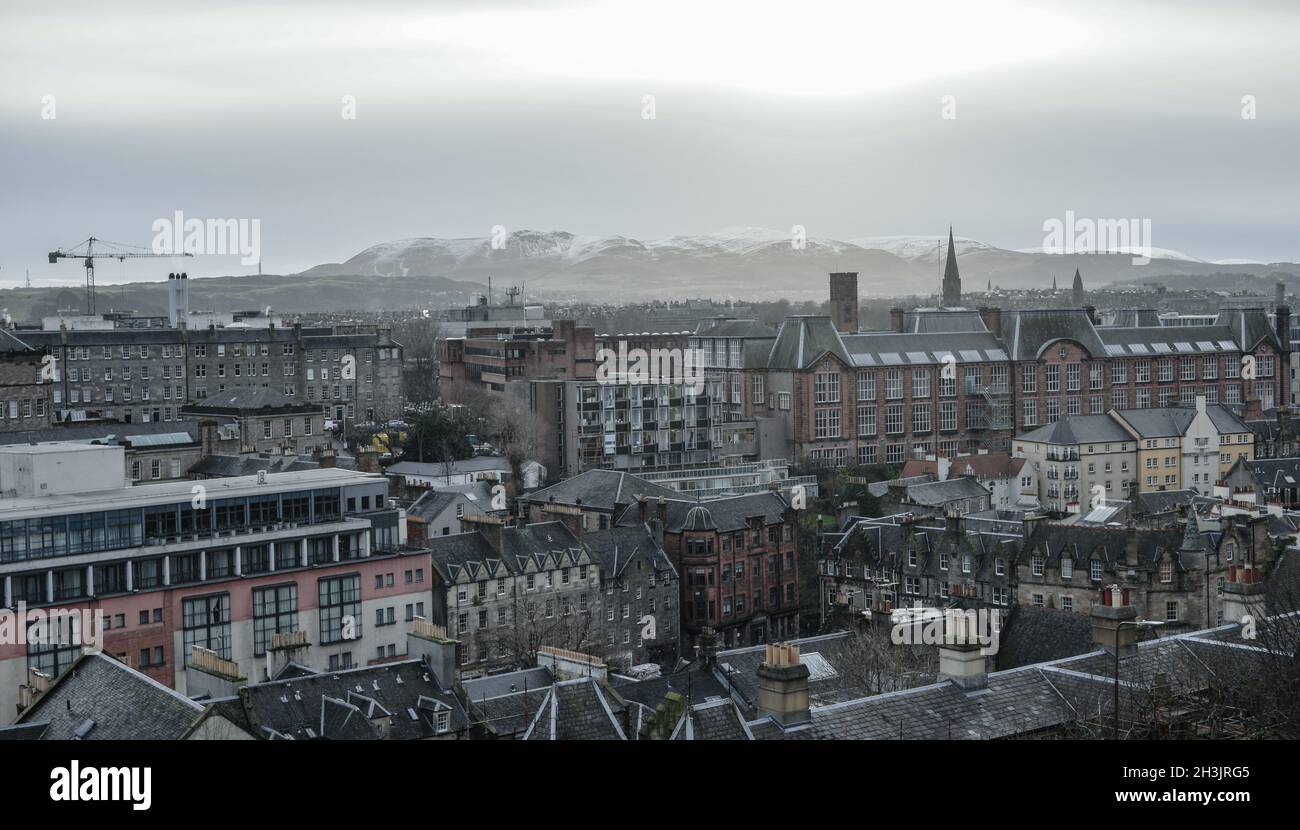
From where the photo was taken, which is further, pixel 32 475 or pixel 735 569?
pixel 735 569

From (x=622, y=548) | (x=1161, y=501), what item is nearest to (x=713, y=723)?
(x=622, y=548)

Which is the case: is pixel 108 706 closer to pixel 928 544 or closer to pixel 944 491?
pixel 928 544

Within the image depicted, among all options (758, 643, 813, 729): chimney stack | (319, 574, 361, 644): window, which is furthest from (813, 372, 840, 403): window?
(758, 643, 813, 729): chimney stack
